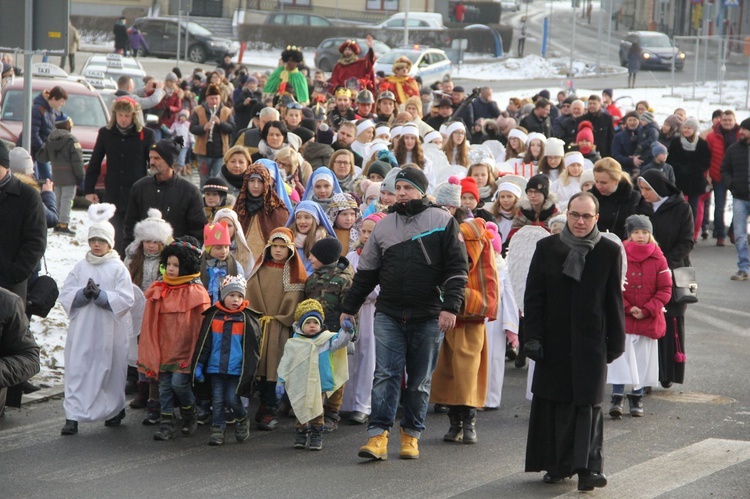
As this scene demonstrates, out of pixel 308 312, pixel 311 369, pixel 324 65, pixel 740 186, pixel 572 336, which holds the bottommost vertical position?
pixel 311 369

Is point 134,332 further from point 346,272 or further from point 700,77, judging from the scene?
point 700,77

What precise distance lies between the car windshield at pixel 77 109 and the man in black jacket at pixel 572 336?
561 inches

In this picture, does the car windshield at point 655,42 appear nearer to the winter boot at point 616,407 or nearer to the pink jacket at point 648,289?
the pink jacket at point 648,289

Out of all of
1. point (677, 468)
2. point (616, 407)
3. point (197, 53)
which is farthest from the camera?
point (197, 53)

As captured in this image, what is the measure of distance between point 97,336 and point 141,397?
88 cm

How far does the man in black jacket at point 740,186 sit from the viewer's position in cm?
1755

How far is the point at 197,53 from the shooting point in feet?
175

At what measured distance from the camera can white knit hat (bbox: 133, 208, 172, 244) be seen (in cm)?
1009

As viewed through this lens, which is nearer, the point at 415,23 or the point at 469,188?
the point at 469,188

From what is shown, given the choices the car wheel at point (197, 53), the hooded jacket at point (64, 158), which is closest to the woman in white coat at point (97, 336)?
the hooded jacket at point (64, 158)

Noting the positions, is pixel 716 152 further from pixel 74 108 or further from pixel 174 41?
pixel 174 41

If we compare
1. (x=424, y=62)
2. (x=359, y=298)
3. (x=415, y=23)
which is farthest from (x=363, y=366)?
(x=415, y=23)

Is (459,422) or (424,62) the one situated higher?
(424,62)

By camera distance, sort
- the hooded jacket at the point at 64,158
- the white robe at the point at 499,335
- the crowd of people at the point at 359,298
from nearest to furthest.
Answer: the crowd of people at the point at 359,298, the white robe at the point at 499,335, the hooded jacket at the point at 64,158
